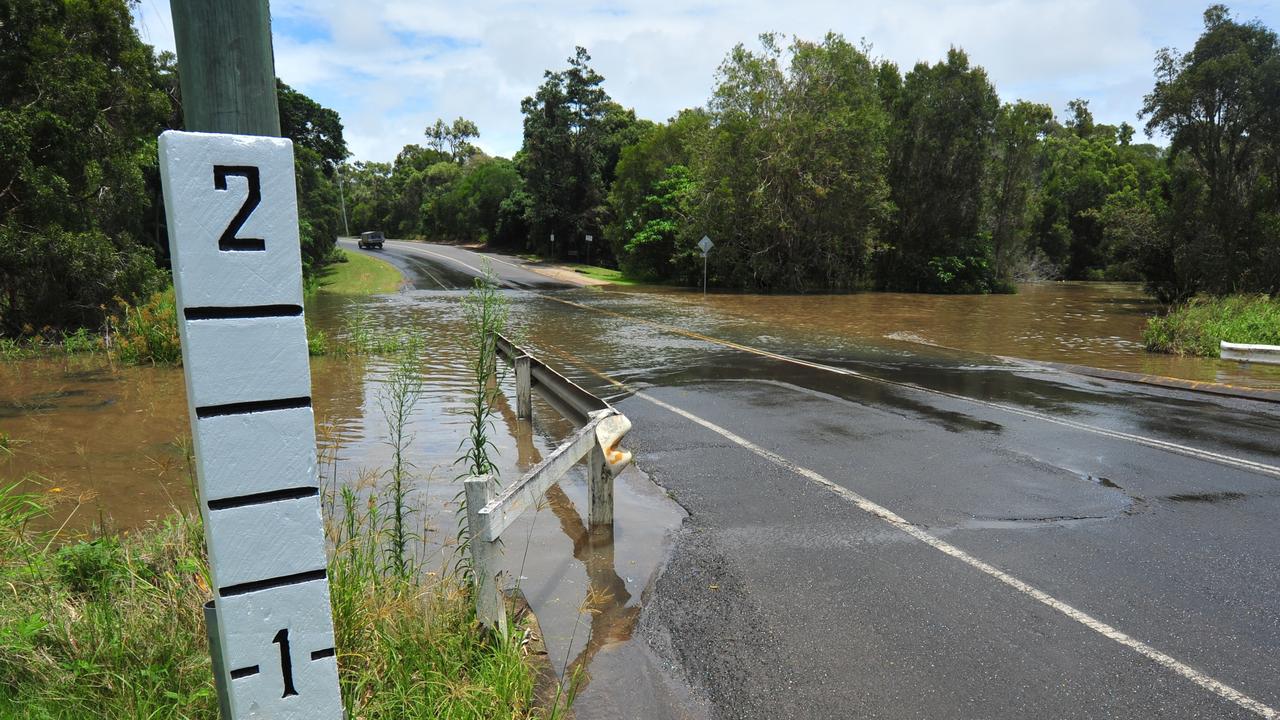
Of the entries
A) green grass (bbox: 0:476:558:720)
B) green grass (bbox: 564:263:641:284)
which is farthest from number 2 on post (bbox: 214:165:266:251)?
green grass (bbox: 564:263:641:284)

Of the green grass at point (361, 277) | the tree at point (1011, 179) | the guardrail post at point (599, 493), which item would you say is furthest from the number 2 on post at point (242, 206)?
the tree at point (1011, 179)

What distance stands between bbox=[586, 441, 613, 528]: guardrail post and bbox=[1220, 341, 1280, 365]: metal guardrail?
13.8m

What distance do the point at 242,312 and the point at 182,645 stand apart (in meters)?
2.15

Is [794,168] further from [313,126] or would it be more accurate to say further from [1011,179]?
[313,126]

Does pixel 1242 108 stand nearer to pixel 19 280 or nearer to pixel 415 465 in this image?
pixel 415 465

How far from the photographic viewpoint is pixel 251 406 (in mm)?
2064

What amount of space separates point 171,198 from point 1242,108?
33600 millimetres

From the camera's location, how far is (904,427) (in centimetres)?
930

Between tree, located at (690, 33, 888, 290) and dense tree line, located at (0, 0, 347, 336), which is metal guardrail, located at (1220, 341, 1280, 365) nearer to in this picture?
dense tree line, located at (0, 0, 347, 336)

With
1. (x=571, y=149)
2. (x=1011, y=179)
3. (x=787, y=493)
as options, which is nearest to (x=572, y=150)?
(x=571, y=149)

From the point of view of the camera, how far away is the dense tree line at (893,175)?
27.2m

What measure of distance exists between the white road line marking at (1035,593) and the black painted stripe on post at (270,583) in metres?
4.13

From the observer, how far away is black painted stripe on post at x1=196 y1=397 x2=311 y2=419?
200cm

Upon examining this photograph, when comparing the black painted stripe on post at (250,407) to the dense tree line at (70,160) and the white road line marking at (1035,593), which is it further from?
the dense tree line at (70,160)
